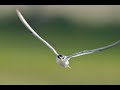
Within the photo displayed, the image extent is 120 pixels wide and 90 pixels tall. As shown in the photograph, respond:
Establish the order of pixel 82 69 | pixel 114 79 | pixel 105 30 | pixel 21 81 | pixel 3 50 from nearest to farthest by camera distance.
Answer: pixel 21 81, pixel 114 79, pixel 82 69, pixel 3 50, pixel 105 30

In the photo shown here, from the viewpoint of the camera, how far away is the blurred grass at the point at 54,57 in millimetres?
11180

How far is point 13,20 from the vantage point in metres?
14.3

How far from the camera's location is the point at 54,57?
1216cm

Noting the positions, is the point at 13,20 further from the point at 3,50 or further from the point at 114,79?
the point at 114,79

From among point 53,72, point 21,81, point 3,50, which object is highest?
point 3,50

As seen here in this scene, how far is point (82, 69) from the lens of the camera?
41.1 feet

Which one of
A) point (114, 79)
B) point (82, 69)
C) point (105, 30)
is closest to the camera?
point (114, 79)

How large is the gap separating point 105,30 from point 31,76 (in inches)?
140

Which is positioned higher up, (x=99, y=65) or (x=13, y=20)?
(x=13, y=20)

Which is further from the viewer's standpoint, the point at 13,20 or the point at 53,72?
the point at 13,20

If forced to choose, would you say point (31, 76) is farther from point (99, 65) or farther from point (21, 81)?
point (99, 65)

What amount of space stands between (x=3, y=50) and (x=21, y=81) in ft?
10.1

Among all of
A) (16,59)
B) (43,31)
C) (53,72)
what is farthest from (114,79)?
(43,31)

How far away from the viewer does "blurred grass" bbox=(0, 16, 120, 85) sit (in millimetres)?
11180
